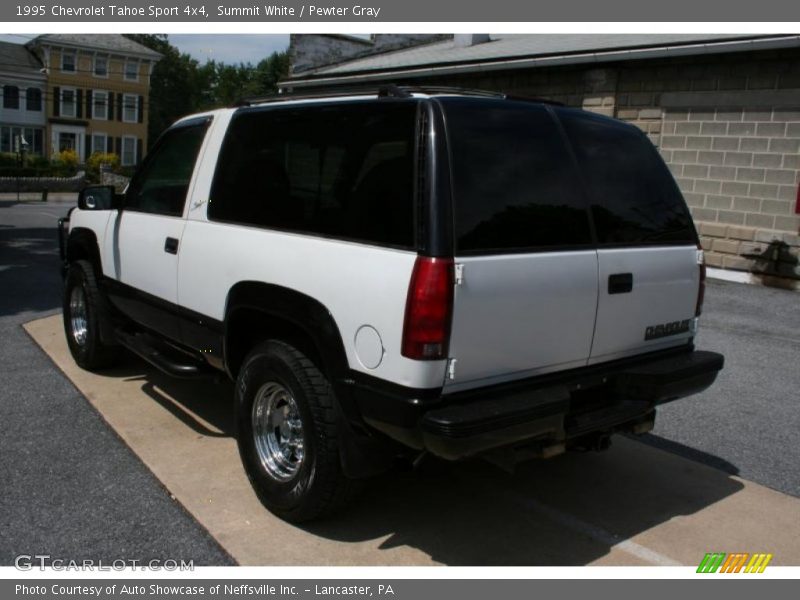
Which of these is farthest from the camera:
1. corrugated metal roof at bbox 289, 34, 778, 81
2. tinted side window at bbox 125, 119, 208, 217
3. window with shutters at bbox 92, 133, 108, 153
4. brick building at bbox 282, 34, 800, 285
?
window with shutters at bbox 92, 133, 108, 153

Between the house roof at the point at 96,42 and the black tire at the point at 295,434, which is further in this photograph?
the house roof at the point at 96,42

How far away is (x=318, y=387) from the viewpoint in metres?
3.66

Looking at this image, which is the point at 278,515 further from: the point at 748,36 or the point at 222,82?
the point at 222,82

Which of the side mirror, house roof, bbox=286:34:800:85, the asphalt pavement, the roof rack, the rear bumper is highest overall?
house roof, bbox=286:34:800:85

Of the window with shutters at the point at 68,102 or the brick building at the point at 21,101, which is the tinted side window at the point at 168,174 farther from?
the window with shutters at the point at 68,102

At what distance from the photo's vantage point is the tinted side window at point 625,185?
3.92 m

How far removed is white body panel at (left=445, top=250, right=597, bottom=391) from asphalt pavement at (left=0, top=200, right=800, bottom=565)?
1518 millimetres

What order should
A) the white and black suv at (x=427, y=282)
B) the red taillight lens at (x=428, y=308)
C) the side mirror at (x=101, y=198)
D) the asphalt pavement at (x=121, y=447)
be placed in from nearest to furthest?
the red taillight lens at (x=428, y=308) < the white and black suv at (x=427, y=282) < the asphalt pavement at (x=121, y=447) < the side mirror at (x=101, y=198)

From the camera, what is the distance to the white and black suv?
327 cm

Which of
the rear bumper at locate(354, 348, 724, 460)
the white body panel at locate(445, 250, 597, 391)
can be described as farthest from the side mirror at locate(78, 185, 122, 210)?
the white body panel at locate(445, 250, 597, 391)

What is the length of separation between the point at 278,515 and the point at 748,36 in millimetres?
11081

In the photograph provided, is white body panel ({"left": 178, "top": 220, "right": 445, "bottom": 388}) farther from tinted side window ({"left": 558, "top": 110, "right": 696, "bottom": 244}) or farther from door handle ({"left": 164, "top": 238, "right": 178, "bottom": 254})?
tinted side window ({"left": 558, "top": 110, "right": 696, "bottom": 244})

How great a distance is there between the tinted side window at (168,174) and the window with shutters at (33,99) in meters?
58.5

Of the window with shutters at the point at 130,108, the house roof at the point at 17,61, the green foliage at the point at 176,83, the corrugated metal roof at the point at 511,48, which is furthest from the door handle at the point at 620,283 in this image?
the green foliage at the point at 176,83
